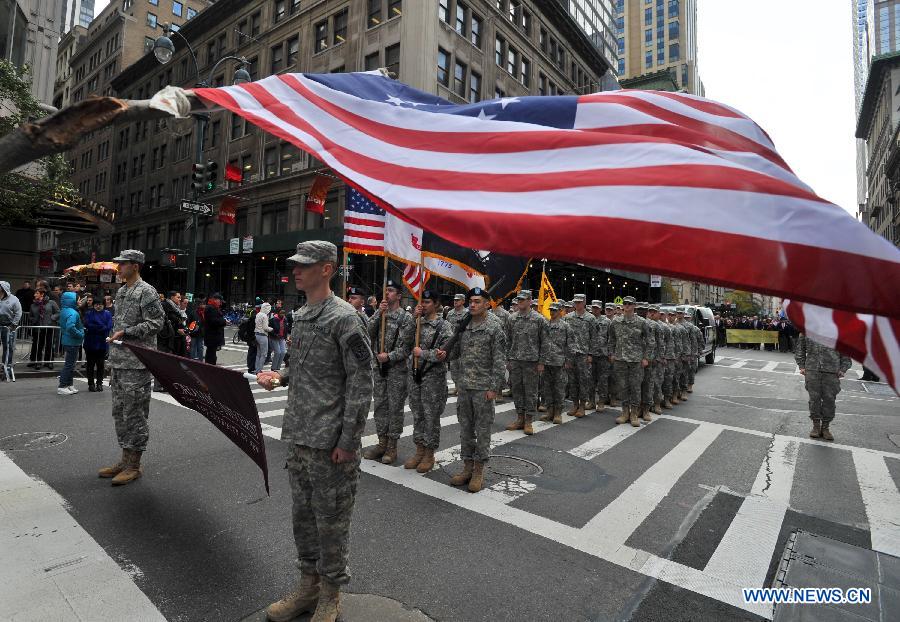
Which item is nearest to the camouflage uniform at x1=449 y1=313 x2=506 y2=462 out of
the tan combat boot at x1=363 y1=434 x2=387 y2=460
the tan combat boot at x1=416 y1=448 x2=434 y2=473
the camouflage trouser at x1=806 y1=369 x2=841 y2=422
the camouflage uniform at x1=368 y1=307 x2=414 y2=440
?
the tan combat boot at x1=416 y1=448 x2=434 y2=473

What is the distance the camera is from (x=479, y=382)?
5.68 meters

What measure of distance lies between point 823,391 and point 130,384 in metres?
10.1

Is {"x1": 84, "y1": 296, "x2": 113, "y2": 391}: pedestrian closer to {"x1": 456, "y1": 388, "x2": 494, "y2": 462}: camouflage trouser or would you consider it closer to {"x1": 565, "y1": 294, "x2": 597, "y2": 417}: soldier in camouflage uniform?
{"x1": 456, "y1": 388, "x2": 494, "y2": 462}: camouflage trouser

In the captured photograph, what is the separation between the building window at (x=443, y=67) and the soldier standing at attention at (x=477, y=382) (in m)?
25.4

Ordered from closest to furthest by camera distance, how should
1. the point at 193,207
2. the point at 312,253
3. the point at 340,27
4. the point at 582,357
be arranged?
1. the point at 312,253
2. the point at 582,357
3. the point at 193,207
4. the point at 340,27

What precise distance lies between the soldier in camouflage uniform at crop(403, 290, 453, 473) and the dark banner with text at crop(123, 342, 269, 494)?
2384 millimetres

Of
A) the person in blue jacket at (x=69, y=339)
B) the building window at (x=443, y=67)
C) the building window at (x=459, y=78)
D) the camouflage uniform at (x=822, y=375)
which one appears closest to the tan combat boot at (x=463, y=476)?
the camouflage uniform at (x=822, y=375)

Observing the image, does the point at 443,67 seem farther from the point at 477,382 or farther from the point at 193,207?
the point at 477,382

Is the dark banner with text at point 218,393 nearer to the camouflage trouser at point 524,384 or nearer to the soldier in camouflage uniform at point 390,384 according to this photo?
the soldier in camouflage uniform at point 390,384

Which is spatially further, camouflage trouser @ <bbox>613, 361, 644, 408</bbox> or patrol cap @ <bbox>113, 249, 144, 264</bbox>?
camouflage trouser @ <bbox>613, 361, 644, 408</bbox>

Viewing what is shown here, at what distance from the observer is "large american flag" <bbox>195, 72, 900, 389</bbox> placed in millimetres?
1698

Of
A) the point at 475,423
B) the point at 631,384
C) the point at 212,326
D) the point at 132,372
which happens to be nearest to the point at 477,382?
the point at 475,423

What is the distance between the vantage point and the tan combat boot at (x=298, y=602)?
2.96 meters

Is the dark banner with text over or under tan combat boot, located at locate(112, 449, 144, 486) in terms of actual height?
over
